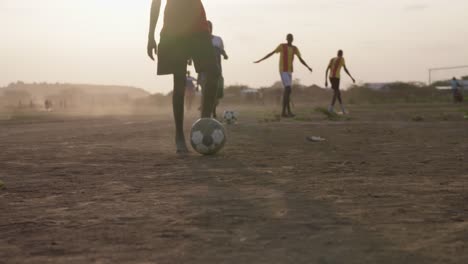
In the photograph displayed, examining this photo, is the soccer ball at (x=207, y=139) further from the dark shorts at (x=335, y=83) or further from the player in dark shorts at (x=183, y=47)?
the dark shorts at (x=335, y=83)

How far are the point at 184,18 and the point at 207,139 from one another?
1310mm

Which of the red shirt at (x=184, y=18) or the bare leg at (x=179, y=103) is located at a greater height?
the red shirt at (x=184, y=18)

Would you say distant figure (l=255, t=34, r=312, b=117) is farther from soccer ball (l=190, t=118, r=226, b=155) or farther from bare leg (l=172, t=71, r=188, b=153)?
soccer ball (l=190, t=118, r=226, b=155)

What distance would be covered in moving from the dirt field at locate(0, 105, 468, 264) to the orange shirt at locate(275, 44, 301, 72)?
9.48 metres

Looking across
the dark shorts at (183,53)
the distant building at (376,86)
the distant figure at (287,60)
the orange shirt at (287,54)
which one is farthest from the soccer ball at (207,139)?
the distant building at (376,86)

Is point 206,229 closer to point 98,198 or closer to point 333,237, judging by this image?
point 333,237

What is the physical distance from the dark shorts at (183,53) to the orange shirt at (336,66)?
12155mm

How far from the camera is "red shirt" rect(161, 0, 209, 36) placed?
702cm

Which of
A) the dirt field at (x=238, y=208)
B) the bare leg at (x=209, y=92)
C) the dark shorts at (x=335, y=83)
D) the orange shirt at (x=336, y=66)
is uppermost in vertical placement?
the orange shirt at (x=336, y=66)

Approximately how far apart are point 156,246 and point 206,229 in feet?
1.10

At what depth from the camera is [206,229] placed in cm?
304

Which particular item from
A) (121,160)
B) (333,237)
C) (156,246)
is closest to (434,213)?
(333,237)

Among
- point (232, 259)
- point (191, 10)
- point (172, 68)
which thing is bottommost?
point (232, 259)

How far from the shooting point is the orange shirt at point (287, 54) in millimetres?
15977
